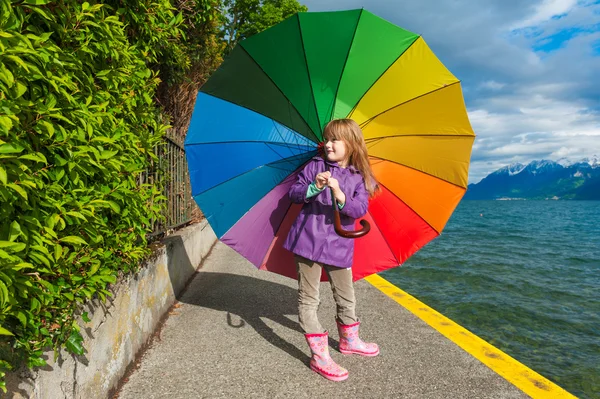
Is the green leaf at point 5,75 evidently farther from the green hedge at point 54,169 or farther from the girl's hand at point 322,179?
the girl's hand at point 322,179

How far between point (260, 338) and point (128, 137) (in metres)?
2.13

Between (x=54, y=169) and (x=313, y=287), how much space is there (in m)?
2.03

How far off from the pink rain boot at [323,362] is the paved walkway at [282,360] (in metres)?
0.05

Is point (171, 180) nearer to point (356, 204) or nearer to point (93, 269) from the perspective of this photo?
point (356, 204)

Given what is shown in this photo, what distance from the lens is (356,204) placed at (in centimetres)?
299

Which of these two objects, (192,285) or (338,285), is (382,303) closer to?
(338,285)

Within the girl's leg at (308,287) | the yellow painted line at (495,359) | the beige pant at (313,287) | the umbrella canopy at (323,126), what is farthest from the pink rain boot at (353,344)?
the yellow painted line at (495,359)

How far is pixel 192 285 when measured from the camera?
546 centimetres

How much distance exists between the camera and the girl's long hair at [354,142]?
115 inches

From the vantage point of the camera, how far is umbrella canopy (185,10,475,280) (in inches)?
114

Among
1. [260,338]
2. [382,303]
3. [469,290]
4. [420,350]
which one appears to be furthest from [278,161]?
[469,290]

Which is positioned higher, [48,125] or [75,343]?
[48,125]

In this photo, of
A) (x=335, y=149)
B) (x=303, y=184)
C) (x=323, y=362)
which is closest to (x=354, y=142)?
(x=335, y=149)

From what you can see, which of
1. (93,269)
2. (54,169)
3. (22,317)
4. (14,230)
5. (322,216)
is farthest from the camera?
(322,216)
